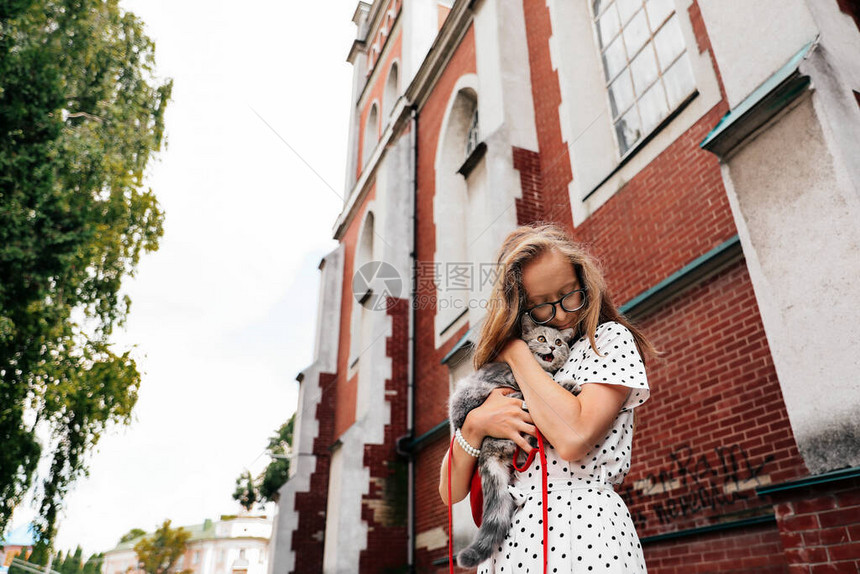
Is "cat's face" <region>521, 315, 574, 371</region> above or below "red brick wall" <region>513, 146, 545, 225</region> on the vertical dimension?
below

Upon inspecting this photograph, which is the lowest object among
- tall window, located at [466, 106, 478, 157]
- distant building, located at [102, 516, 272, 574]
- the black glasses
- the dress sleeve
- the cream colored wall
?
the dress sleeve

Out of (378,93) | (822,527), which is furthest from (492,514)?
(378,93)

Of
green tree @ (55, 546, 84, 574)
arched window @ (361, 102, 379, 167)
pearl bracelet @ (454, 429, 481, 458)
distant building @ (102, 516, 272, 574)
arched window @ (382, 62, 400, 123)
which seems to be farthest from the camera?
green tree @ (55, 546, 84, 574)

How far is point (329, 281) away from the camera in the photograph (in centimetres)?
1619

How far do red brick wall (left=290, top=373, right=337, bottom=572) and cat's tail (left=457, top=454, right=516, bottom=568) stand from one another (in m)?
11.2

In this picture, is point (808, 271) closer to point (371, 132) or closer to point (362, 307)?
point (362, 307)

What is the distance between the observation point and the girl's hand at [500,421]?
1522 millimetres

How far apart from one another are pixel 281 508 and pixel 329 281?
6262 millimetres

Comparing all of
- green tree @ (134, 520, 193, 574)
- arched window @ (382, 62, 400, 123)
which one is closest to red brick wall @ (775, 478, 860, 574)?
arched window @ (382, 62, 400, 123)

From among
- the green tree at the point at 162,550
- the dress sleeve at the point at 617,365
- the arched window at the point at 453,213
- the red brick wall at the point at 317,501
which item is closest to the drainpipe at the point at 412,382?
the arched window at the point at 453,213

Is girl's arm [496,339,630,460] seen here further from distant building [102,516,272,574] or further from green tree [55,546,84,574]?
green tree [55,546,84,574]

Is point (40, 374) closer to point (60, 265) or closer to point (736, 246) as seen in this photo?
point (60, 265)

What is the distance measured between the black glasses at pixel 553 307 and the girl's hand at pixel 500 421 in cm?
24

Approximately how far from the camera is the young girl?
143cm
